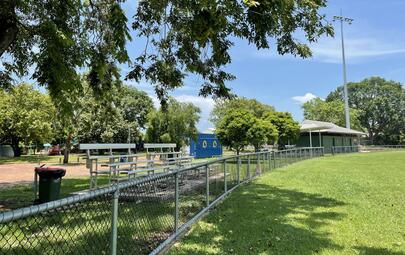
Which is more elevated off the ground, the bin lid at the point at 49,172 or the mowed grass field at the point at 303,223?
the bin lid at the point at 49,172

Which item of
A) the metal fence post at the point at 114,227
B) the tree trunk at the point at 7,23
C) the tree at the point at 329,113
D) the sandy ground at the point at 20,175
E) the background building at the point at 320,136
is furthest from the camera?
the tree at the point at 329,113

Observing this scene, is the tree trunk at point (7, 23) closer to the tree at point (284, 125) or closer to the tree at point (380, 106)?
the tree at point (284, 125)

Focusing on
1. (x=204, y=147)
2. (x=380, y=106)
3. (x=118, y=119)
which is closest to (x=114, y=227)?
(x=204, y=147)

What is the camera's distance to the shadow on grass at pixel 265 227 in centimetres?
593

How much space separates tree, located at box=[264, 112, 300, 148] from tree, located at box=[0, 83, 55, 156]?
21538 millimetres

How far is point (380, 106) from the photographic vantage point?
8956 centimetres

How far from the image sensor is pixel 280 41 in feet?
32.0

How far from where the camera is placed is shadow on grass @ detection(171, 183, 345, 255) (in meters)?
5.93

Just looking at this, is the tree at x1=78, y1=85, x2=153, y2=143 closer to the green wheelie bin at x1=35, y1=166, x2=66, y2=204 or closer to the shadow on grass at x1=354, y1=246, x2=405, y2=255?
the green wheelie bin at x1=35, y1=166, x2=66, y2=204

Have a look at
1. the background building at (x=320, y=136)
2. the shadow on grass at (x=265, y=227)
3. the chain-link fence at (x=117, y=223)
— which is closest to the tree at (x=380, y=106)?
the background building at (x=320, y=136)

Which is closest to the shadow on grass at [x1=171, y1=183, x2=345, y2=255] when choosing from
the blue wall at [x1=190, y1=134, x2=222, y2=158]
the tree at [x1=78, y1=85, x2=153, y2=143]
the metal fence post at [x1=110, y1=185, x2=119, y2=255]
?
the metal fence post at [x1=110, y1=185, x2=119, y2=255]

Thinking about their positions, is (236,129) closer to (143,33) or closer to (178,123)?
(178,123)

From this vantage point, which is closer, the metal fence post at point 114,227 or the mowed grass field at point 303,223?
the metal fence post at point 114,227

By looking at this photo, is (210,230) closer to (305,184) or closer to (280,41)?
(280,41)
